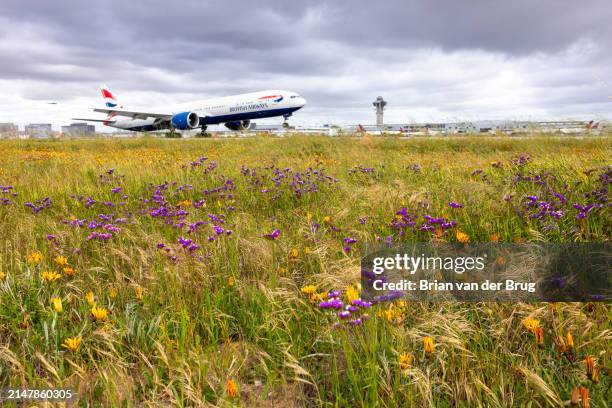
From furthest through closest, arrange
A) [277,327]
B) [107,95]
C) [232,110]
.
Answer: [107,95] → [232,110] → [277,327]

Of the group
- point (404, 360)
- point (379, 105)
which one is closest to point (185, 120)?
point (404, 360)

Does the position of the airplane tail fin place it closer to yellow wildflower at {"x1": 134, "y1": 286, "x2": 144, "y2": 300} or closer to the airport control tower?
yellow wildflower at {"x1": 134, "y1": 286, "x2": 144, "y2": 300}

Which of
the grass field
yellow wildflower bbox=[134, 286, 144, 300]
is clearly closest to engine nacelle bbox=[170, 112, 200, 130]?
the grass field

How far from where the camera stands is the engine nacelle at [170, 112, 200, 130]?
1339 inches

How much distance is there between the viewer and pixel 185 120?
111ft

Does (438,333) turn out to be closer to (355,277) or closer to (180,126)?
(355,277)

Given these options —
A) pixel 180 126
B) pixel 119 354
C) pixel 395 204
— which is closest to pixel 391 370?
pixel 119 354

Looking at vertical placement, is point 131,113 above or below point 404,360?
above

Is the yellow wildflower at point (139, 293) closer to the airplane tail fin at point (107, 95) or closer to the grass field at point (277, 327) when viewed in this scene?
the grass field at point (277, 327)

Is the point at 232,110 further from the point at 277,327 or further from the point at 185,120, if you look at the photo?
the point at 277,327

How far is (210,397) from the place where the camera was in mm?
1712

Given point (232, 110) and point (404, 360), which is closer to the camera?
point (404, 360)

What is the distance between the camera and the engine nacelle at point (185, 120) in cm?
3400

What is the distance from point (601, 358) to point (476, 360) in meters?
0.54
